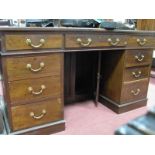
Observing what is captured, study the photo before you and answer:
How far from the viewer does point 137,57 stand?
1681 mm

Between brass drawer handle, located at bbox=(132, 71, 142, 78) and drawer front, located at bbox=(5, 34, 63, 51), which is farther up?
drawer front, located at bbox=(5, 34, 63, 51)

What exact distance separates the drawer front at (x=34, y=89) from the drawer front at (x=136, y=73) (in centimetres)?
67

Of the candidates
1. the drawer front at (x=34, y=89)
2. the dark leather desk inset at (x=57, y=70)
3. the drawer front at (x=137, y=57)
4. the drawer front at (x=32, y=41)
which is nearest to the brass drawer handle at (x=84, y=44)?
the dark leather desk inset at (x=57, y=70)

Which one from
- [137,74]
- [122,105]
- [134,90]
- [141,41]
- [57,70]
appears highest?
[141,41]

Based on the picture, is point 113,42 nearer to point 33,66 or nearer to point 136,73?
point 136,73

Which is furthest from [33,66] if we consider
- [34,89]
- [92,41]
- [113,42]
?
[113,42]

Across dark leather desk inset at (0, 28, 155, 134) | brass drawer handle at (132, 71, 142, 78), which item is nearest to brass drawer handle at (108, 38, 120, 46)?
dark leather desk inset at (0, 28, 155, 134)

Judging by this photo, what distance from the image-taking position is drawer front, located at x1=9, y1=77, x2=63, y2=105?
1162 millimetres

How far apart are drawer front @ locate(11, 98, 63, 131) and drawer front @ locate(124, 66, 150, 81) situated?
27.2 inches

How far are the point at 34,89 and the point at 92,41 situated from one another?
21.6 inches

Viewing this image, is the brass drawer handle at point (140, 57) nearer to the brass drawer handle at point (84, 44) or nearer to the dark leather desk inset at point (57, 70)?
the dark leather desk inset at point (57, 70)

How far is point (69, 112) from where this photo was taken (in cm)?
177

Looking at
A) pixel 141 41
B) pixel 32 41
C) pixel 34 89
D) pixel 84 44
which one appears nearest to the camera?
pixel 32 41

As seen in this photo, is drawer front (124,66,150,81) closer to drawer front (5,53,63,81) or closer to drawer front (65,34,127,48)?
drawer front (65,34,127,48)
